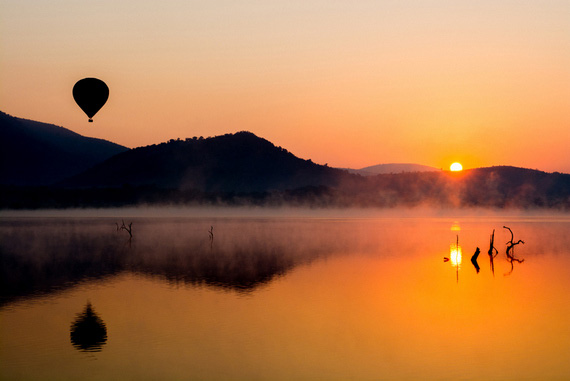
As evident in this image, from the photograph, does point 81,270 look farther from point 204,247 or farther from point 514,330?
point 514,330

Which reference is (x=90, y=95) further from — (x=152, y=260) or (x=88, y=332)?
(x=88, y=332)

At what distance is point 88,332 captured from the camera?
23.8 metres

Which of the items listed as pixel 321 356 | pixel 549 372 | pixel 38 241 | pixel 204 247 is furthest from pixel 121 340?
pixel 38 241

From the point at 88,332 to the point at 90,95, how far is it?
41.3 meters

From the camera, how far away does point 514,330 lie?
81.4ft

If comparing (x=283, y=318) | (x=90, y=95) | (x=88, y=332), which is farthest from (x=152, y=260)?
(x=88, y=332)

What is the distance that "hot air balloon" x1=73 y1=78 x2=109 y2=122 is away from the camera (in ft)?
203

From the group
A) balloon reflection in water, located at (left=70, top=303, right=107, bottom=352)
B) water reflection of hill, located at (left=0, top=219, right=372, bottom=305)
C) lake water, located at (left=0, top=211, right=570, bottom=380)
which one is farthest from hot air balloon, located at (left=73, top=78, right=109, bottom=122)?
balloon reflection in water, located at (left=70, top=303, right=107, bottom=352)

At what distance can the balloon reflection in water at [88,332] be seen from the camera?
21703 mm

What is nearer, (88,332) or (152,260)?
(88,332)

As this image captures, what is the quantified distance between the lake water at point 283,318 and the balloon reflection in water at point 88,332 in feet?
0.22

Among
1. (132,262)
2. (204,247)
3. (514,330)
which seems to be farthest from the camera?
(204,247)

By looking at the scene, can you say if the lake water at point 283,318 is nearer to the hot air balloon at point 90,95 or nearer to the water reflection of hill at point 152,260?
the water reflection of hill at point 152,260

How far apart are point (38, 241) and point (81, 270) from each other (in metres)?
30.5
